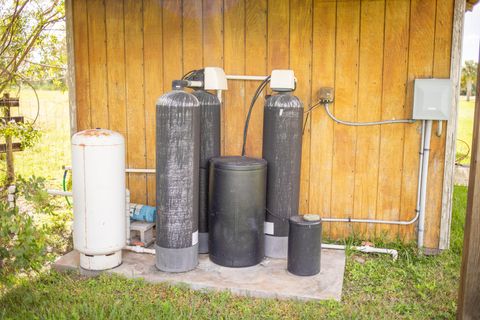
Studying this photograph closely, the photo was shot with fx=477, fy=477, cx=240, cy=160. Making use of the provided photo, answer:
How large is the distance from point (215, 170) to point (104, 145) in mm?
826

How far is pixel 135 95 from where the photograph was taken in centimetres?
446

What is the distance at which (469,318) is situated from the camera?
2.41 m

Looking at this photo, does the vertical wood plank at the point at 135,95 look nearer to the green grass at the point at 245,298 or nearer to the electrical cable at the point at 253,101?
the electrical cable at the point at 253,101

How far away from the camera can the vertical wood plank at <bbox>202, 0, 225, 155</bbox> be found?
4.18 metres

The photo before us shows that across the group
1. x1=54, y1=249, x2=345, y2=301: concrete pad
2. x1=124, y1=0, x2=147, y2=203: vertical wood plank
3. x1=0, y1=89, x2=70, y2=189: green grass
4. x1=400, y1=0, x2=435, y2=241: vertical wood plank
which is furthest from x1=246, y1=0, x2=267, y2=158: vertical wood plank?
x1=0, y1=89, x2=70, y2=189: green grass

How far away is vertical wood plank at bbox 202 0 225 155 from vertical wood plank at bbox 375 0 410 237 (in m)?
1.40

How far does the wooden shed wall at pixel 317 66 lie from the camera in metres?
3.96

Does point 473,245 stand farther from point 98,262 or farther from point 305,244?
point 98,262

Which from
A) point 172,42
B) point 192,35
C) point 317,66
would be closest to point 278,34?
point 317,66

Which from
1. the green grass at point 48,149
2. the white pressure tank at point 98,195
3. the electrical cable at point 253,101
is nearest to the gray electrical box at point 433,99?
the electrical cable at point 253,101

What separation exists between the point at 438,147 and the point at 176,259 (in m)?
2.32

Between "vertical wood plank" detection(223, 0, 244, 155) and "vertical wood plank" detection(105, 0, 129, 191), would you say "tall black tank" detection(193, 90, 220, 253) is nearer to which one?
"vertical wood plank" detection(223, 0, 244, 155)

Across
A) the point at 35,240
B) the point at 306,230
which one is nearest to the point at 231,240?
the point at 306,230

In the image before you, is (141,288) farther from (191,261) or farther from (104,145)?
(104,145)
